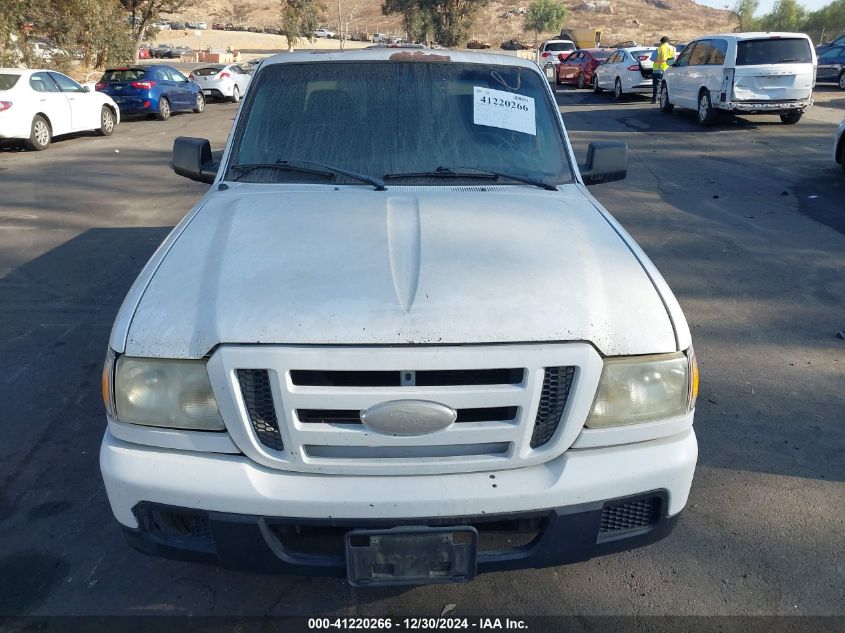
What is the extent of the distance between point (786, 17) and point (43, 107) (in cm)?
6286

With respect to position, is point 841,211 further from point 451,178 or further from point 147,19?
point 147,19

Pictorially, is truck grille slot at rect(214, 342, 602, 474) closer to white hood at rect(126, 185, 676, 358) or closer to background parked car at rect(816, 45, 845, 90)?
white hood at rect(126, 185, 676, 358)

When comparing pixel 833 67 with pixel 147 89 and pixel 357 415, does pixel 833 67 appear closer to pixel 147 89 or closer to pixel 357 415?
pixel 147 89

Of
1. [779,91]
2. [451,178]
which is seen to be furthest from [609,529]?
[779,91]

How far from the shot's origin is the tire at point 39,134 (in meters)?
13.5

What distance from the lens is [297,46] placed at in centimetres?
6275

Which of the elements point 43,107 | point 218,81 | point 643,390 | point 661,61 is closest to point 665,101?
point 661,61

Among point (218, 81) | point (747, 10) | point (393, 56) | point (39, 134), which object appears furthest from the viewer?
point (747, 10)

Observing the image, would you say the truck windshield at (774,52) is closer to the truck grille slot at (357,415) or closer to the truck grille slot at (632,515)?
the truck grille slot at (632,515)

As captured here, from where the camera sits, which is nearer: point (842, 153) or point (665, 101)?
point (842, 153)

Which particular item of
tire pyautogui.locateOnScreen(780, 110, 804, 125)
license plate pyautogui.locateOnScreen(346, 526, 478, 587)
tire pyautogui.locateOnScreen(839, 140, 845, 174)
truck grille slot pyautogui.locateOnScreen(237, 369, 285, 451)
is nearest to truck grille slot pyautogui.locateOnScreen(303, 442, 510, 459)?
truck grille slot pyautogui.locateOnScreen(237, 369, 285, 451)

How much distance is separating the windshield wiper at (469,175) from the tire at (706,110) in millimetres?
13456

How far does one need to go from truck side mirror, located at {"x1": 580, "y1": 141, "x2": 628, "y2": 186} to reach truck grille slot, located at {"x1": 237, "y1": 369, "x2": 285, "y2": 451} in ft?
7.90

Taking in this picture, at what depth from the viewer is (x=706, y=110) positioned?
15453mm
